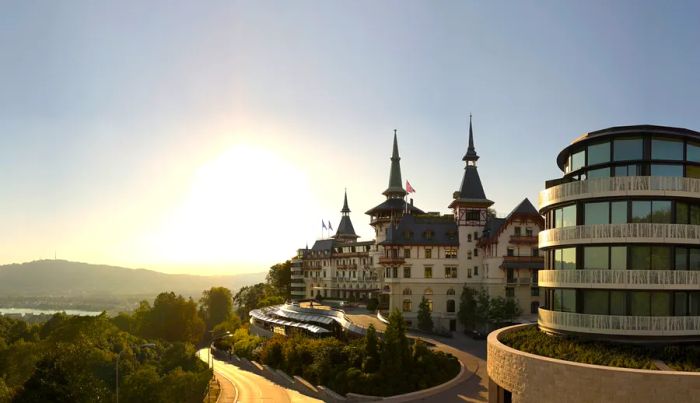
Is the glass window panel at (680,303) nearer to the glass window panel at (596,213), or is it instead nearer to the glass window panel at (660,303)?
the glass window panel at (660,303)

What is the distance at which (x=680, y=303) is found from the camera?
2975 cm

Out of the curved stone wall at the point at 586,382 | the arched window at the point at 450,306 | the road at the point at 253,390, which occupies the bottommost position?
the road at the point at 253,390

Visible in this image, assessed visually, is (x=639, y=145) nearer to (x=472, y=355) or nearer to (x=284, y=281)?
(x=472, y=355)

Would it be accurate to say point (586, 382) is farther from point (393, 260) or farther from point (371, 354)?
point (393, 260)

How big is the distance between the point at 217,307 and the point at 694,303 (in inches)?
4583

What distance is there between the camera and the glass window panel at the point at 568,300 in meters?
31.9

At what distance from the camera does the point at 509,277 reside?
70.8 meters

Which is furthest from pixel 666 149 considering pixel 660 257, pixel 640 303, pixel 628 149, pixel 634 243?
pixel 640 303

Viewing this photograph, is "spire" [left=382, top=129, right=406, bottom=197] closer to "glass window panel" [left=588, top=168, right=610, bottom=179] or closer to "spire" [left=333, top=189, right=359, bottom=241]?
"spire" [left=333, top=189, right=359, bottom=241]

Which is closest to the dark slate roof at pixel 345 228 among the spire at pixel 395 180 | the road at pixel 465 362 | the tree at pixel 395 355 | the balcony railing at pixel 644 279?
the spire at pixel 395 180

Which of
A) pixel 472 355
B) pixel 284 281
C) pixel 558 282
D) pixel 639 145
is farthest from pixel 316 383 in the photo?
pixel 284 281

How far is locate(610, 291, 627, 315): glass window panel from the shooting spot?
29.6 m

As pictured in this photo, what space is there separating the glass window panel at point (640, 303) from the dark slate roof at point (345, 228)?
94262mm

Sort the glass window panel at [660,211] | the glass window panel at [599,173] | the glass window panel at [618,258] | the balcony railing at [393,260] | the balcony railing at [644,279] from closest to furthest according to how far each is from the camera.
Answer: the balcony railing at [644,279], the glass window panel at [660,211], the glass window panel at [618,258], the glass window panel at [599,173], the balcony railing at [393,260]
